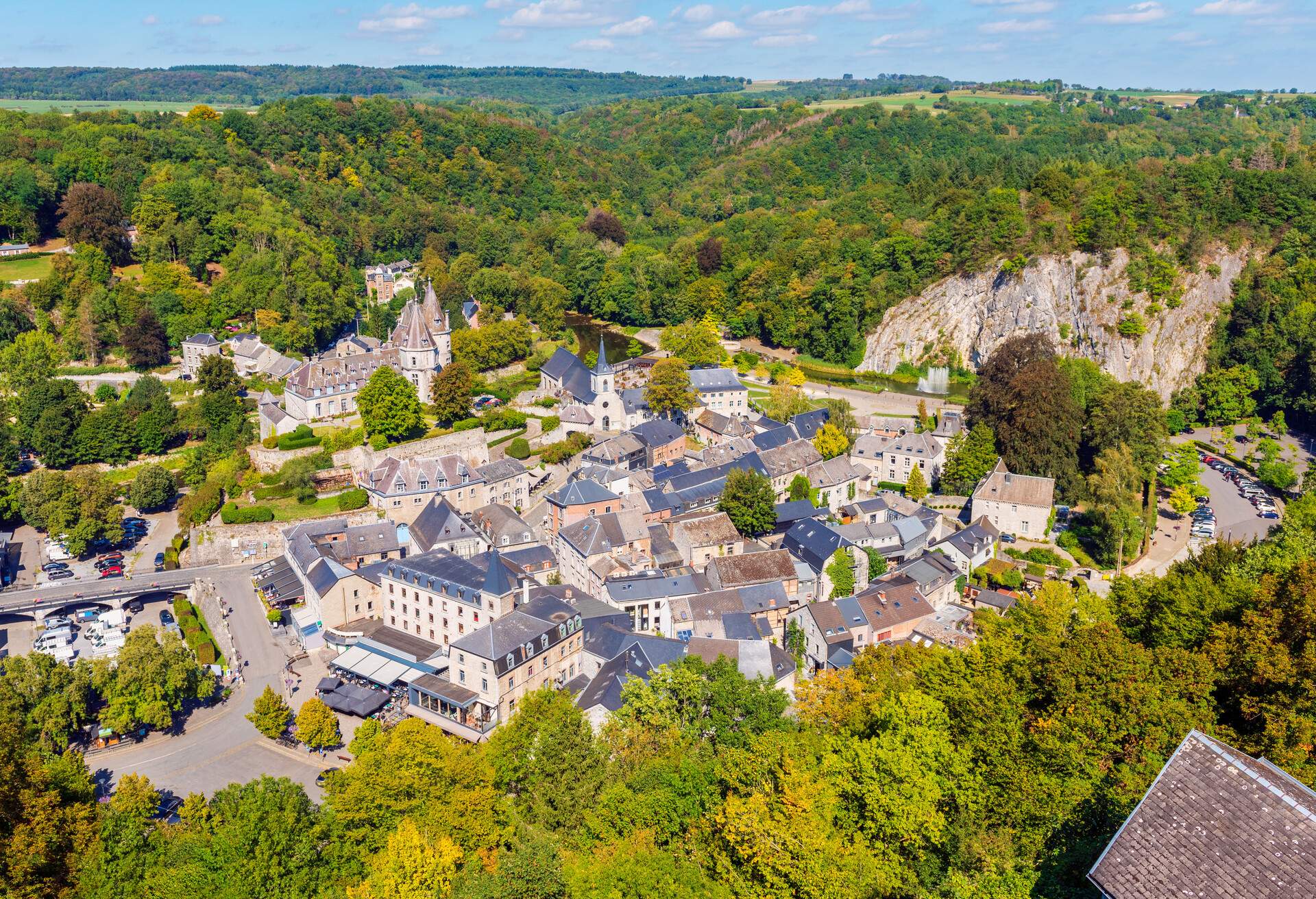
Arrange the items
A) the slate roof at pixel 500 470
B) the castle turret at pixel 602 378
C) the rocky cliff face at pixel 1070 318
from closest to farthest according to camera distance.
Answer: the slate roof at pixel 500 470 < the castle turret at pixel 602 378 < the rocky cliff face at pixel 1070 318

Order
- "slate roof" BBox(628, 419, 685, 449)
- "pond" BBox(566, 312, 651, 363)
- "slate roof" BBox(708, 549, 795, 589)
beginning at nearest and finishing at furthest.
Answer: "slate roof" BBox(708, 549, 795, 589)
"slate roof" BBox(628, 419, 685, 449)
"pond" BBox(566, 312, 651, 363)

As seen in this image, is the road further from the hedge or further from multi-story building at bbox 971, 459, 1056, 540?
multi-story building at bbox 971, 459, 1056, 540

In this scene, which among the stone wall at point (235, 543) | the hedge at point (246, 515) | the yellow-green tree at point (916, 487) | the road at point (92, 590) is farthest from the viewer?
the yellow-green tree at point (916, 487)

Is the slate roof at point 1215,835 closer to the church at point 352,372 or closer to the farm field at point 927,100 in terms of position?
the church at point 352,372

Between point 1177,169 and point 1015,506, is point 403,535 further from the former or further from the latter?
point 1177,169

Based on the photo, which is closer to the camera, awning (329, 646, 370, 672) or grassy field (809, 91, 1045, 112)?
awning (329, 646, 370, 672)

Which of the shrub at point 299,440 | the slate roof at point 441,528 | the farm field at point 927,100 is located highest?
the farm field at point 927,100

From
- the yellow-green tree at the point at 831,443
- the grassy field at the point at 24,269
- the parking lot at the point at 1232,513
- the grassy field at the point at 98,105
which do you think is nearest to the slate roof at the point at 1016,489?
the parking lot at the point at 1232,513

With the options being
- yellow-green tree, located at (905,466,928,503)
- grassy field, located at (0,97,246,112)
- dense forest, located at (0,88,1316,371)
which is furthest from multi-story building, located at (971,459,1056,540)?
grassy field, located at (0,97,246,112)
